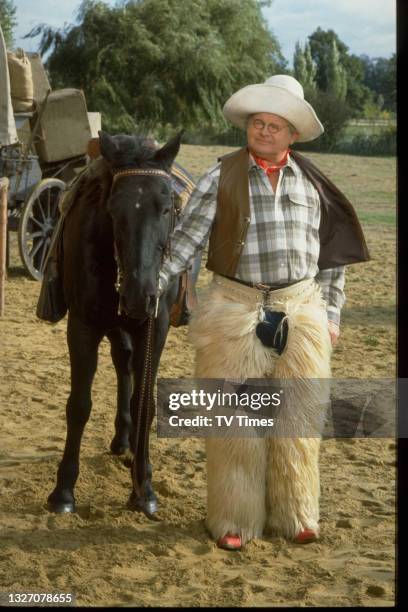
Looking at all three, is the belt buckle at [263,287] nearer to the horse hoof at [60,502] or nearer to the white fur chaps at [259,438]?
the white fur chaps at [259,438]

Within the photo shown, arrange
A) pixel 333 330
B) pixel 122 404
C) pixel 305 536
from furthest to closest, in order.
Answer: pixel 122 404, pixel 333 330, pixel 305 536

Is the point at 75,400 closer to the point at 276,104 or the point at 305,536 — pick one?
the point at 305,536

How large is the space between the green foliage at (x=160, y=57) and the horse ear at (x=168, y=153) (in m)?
17.2

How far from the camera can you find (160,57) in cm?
2223

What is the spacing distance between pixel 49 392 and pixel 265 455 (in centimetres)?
257

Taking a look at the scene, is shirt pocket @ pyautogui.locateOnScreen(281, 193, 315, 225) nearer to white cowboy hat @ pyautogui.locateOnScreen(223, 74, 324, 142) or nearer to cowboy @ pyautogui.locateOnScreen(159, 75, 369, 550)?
cowboy @ pyautogui.locateOnScreen(159, 75, 369, 550)

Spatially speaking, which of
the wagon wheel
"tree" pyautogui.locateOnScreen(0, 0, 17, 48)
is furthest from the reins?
"tree" pyautogui.locateOnScreen(0, 0, 17, 48)

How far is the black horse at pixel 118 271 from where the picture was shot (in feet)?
11.0

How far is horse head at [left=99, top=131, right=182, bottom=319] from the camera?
10.8 ft

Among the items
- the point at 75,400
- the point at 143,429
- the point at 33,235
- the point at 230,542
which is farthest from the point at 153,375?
the point at 33,235

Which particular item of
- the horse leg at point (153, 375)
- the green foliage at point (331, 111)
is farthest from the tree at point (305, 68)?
the horse leg at point (153, 375)

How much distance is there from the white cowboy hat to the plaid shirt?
0.20 m

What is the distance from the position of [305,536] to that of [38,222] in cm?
638

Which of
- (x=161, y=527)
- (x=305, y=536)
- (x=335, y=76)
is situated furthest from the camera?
(x=335, y=76)
